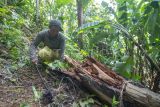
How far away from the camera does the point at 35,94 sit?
170 inches

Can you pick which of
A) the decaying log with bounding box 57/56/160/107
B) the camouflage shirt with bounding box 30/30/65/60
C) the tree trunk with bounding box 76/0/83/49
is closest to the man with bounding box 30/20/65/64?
the camouflage shirt with bounding box 30/30/65/60

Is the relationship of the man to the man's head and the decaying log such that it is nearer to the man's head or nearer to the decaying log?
the man's head

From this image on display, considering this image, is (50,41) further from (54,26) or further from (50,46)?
(54,26)

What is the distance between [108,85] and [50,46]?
1726 mm

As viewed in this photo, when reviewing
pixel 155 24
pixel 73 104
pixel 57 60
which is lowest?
pixel 73 104

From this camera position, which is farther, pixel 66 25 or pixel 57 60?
pixel 66 25

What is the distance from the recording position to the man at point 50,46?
17.6 feet

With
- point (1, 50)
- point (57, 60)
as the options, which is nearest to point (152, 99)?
point (57, 60)

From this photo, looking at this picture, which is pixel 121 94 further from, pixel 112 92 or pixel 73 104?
pixel 73 104

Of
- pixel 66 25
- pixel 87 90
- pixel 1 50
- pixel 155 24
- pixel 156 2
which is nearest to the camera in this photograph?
pixel 156 2

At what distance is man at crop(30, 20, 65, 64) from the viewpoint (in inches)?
211

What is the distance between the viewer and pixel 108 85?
4270 millimetres

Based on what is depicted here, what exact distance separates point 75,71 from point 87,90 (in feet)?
1.28

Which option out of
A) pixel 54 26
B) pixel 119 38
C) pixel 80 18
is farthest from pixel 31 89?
pixel 80 18
